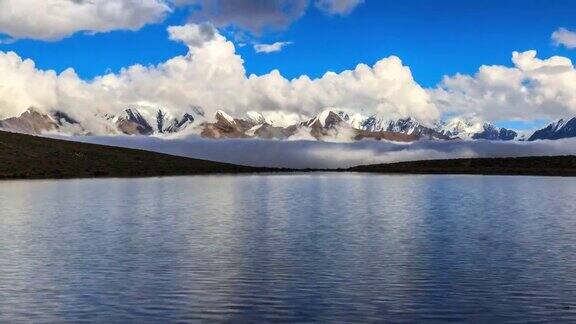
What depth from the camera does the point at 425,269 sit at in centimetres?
3825

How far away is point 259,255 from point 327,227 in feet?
56.5

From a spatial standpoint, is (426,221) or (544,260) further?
(426,221)

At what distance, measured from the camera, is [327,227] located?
197 feet

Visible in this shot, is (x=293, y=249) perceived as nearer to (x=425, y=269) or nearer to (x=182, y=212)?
(x=425, y=269)

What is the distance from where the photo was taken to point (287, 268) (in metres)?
38.8

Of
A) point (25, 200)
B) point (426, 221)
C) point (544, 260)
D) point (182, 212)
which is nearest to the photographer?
point (544, 260)

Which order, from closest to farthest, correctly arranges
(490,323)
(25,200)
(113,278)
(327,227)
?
(490,323), (113,278), (327,227), (25,200)

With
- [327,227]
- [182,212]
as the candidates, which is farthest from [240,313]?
[182,212]

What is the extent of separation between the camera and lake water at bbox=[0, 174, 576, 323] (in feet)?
95.5

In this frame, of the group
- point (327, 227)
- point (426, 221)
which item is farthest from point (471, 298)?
point (426, 221)

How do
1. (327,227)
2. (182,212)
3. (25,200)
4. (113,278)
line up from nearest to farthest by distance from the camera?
(113,278) → (327,227) → (182,212) → (25,200)

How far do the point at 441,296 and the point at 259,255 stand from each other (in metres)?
14.7

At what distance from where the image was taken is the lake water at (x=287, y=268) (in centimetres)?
2909

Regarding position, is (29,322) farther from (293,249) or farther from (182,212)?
(182,212)
